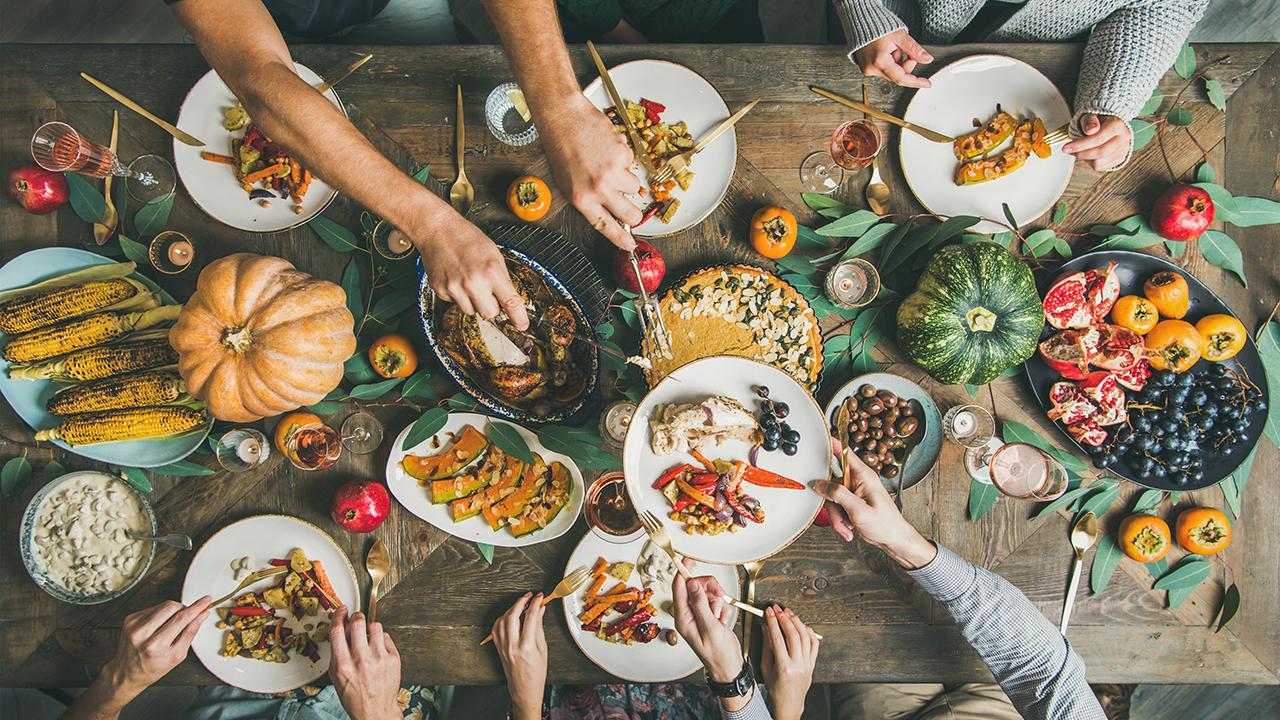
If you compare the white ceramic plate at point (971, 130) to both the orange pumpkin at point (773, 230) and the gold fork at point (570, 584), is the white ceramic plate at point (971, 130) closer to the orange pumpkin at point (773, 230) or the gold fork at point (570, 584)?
the orange pumpkin at point (773, 230)

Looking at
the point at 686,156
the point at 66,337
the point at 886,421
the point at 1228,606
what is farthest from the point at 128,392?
the point at 1228,606

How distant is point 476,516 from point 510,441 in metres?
0.24

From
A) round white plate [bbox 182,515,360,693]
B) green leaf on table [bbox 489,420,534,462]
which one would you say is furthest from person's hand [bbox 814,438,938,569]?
round white plate [bbox 182,515,360,693]

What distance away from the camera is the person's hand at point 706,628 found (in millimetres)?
1802

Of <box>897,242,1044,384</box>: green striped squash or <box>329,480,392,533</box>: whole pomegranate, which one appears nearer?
<box>897,242,1044,384</box>: green striped squash

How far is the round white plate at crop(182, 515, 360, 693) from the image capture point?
1.89 meters

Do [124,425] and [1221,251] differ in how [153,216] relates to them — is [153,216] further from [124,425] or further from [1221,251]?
[1221,251]

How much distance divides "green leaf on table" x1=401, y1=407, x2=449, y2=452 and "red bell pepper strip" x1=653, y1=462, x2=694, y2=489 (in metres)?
0.60

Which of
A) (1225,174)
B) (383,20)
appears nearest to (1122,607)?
(1225,174)

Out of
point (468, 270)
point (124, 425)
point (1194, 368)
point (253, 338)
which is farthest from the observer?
point (1194, 368)

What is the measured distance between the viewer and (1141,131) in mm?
1872

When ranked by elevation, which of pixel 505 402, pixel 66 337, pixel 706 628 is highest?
pixel 66 337

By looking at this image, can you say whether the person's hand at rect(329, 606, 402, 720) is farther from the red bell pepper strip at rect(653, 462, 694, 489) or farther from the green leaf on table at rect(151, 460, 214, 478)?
the red bell pepper strip at rect(653, 462, 694, 489)

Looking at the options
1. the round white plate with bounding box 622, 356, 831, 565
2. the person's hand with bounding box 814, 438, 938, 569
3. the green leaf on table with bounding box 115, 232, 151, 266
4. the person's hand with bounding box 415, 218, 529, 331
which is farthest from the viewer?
the green leaf on table with bounding box 115, 232, 151, 266
